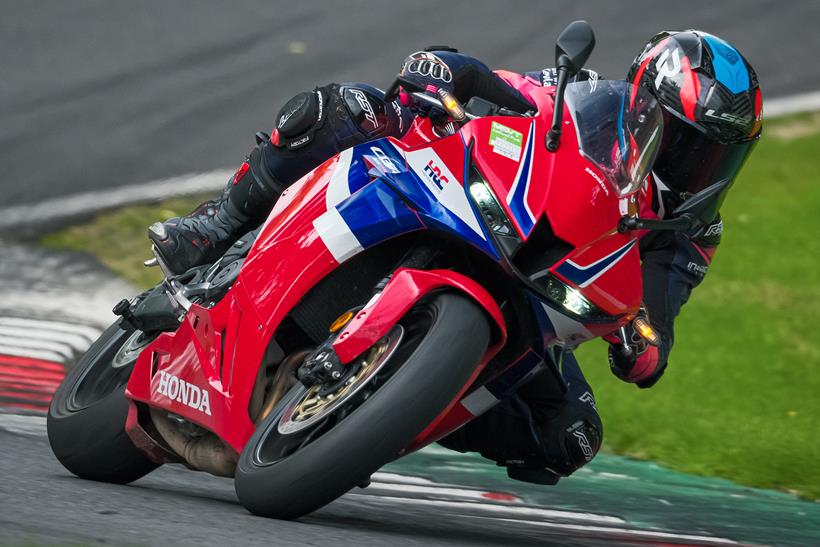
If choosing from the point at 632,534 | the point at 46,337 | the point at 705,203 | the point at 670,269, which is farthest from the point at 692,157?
the point at 46,337

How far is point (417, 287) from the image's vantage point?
11.6 ft

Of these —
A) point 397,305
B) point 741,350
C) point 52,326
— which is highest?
point 397,305

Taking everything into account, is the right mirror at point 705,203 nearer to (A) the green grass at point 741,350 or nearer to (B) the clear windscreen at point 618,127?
(B) the clear windscreen at point 618,127

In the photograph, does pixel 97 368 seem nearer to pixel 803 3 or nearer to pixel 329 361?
pixel 329 361

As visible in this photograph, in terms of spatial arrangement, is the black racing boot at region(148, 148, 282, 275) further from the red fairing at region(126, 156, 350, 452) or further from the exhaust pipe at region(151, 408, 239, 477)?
the exhaust pipe at region(151, 408, 239, 477)

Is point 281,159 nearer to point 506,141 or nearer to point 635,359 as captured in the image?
point 506,141

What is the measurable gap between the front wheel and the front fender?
0.10ft

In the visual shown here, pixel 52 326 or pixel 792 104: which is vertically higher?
pixel 52 326

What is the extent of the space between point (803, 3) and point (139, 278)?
29.0ft

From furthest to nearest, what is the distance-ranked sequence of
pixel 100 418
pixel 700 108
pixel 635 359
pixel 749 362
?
pixel 749 362 < pixel 100 418 < pixel 635 359 < pixel 700 108

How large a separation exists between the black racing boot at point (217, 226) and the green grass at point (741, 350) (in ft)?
8.91

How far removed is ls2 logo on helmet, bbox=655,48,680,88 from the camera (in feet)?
13.8

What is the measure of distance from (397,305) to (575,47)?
0.82m

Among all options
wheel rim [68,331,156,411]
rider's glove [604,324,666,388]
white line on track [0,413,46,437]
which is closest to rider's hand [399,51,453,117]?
rider's glove [604,324,666,388]
